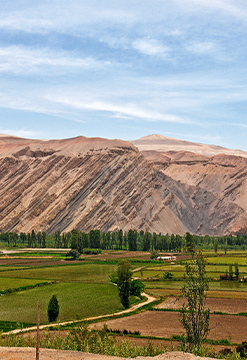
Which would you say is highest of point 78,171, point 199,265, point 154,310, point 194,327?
point 78,171

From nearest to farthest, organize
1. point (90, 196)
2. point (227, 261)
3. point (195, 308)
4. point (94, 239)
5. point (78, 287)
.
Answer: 1. point (195, 308)
2. point (78, 287)
3. point (227, 261)
4. point (94, 239)
5. point (90, 196)

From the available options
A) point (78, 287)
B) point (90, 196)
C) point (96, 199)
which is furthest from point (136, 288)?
point (90, 196)

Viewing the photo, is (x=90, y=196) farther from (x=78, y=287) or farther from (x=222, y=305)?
(x=222, y=305)

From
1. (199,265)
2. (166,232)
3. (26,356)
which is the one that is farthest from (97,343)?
(166,232)

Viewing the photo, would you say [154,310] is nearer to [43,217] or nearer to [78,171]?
[43,217]

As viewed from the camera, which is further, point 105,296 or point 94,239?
point 94,239

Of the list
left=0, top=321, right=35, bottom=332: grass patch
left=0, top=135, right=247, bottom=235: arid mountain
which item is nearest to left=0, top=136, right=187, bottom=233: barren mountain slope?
left=0, top=135, right=247, bottom=235: arid mountain
